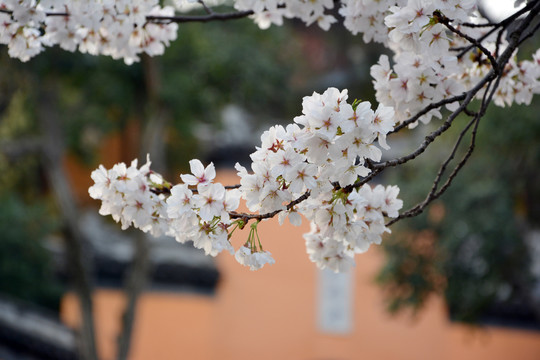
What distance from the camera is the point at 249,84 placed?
18.0 feet

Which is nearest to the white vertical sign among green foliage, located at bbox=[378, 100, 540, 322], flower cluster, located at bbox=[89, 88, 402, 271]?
green foliage, located at bbox=[378, 100, 540, 322]

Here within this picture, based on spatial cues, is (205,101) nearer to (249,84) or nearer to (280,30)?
(249,84)

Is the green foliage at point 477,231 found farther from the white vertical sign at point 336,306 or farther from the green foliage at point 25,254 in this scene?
the green foliage at point 25,254

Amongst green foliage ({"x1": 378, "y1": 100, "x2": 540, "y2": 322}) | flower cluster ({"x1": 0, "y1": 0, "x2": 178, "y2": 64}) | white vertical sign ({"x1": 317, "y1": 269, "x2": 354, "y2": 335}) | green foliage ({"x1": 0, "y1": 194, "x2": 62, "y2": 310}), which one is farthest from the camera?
white vertical sign ({"x1": 317, "y1": 269, "x2": 354, "y2": 335})

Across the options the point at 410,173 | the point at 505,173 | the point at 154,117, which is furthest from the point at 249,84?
the point at 505,173

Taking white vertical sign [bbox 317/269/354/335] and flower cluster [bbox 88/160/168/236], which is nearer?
flower cluster [bbox 88/160/168/236]

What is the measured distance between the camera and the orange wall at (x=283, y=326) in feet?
20.4

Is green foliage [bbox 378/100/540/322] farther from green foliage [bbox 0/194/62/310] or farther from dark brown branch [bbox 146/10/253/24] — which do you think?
dark brown branch [bbox 146/10/253/24]

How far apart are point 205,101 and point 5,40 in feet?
12.1

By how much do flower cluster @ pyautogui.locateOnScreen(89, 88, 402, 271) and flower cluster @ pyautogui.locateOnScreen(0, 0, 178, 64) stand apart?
1.69 ft

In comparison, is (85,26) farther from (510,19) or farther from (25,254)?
(25,254)

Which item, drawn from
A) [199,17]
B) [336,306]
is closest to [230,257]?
[336,306]

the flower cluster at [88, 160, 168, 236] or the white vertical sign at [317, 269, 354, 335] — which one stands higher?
the white vertical sign at [317, 269, 354, 335]

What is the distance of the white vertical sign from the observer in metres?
6.38
